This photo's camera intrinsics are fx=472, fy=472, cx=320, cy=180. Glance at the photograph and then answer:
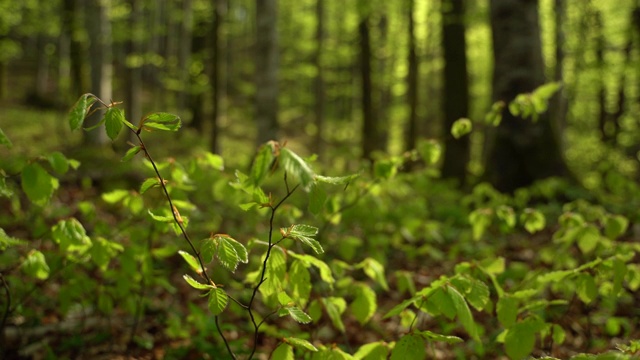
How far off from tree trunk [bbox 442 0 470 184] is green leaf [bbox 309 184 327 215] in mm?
7820

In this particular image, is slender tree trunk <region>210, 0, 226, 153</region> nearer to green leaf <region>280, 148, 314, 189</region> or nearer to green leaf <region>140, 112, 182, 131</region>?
green leaf <region>140, 112, 182, 131</region>

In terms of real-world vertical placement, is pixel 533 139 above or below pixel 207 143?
above

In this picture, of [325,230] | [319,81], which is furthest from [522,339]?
[319,81]

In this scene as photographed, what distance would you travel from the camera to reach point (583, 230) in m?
2.28

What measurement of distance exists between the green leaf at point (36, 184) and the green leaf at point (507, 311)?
1.78m

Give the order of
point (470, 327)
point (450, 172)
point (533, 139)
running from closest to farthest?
1. point (470, 327)
2. point (533, 139)
3. point (450, 172)

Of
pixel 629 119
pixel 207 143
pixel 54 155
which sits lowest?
pixel 207 143

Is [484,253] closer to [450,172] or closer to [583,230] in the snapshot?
[583,230]

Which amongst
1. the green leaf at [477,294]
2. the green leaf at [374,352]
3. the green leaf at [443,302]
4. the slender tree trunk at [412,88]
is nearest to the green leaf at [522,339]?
the green leaf at [477,294]

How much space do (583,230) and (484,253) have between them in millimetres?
1664

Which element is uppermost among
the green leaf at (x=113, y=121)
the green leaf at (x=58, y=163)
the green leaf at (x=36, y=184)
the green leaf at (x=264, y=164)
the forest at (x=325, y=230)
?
the green leaf at (x=113, y=121)

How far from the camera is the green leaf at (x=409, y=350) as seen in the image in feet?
4.88

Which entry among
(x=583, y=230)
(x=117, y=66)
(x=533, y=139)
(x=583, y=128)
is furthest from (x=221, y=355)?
(x=117, y=66)

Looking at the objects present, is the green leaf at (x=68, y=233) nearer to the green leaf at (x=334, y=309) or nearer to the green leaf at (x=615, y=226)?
the green leaf at (x=334, y=309)
